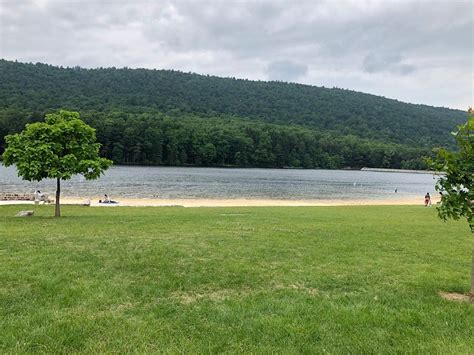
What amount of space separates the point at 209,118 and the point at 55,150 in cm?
14482

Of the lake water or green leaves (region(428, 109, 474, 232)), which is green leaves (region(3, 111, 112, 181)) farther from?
the lake water

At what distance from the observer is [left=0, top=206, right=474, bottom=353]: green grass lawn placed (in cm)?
508

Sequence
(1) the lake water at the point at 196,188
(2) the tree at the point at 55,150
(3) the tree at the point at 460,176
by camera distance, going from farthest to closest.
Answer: (1) the lake water at the point at 196,188 < (2) the tree at the point at 55,150 < (3) the tree at the point at 460,176

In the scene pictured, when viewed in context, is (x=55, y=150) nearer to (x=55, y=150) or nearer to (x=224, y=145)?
(x=55, y=150)

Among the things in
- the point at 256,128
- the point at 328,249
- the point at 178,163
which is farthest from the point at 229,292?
the point at 256,128

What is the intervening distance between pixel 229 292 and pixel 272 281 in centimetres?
103

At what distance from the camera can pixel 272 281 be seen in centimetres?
769

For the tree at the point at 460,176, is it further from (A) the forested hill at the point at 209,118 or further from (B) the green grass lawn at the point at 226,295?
(A) the forested hill at the point at 209,118

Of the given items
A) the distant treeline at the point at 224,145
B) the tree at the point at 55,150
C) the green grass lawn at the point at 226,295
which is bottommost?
the green grass lawn at the point at 226,295

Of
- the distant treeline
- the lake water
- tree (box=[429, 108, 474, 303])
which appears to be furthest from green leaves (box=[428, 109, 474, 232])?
the distant treeline

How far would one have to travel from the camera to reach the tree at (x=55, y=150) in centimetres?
1742

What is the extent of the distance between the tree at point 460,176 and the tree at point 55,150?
14.6m

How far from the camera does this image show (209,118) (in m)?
161

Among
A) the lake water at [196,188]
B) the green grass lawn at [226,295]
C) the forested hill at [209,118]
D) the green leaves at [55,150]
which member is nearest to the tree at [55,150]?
the green leaves at [55,150]
